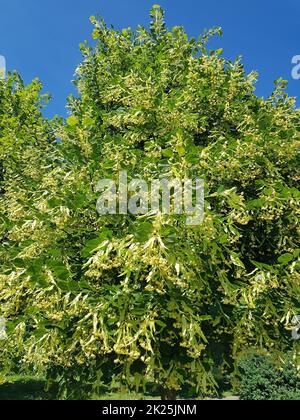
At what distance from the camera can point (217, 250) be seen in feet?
19.0

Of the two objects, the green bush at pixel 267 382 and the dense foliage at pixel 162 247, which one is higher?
the dense foliage at pixel 162 247

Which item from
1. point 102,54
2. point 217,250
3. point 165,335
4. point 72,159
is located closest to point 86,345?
point 165,335

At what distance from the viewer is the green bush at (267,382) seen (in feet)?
50.6

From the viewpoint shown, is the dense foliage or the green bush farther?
the green bush

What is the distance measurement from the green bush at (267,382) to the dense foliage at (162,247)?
9.60 metres

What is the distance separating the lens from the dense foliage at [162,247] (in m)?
5.18

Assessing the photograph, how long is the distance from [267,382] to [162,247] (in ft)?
44.5

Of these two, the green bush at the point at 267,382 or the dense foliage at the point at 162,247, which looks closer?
the dense foliage at the point at 162,247

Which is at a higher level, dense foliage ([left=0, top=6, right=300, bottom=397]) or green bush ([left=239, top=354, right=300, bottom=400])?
dense foliage ([left=0, top=6, right=300, bottom=397])

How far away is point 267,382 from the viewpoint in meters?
16.1

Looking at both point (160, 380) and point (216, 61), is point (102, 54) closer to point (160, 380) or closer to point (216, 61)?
point (216, 61)

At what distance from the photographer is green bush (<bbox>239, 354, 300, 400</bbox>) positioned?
15.4 m

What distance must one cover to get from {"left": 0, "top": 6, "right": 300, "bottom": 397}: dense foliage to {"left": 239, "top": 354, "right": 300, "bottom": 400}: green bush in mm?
9599

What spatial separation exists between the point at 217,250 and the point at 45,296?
2.32 metres
